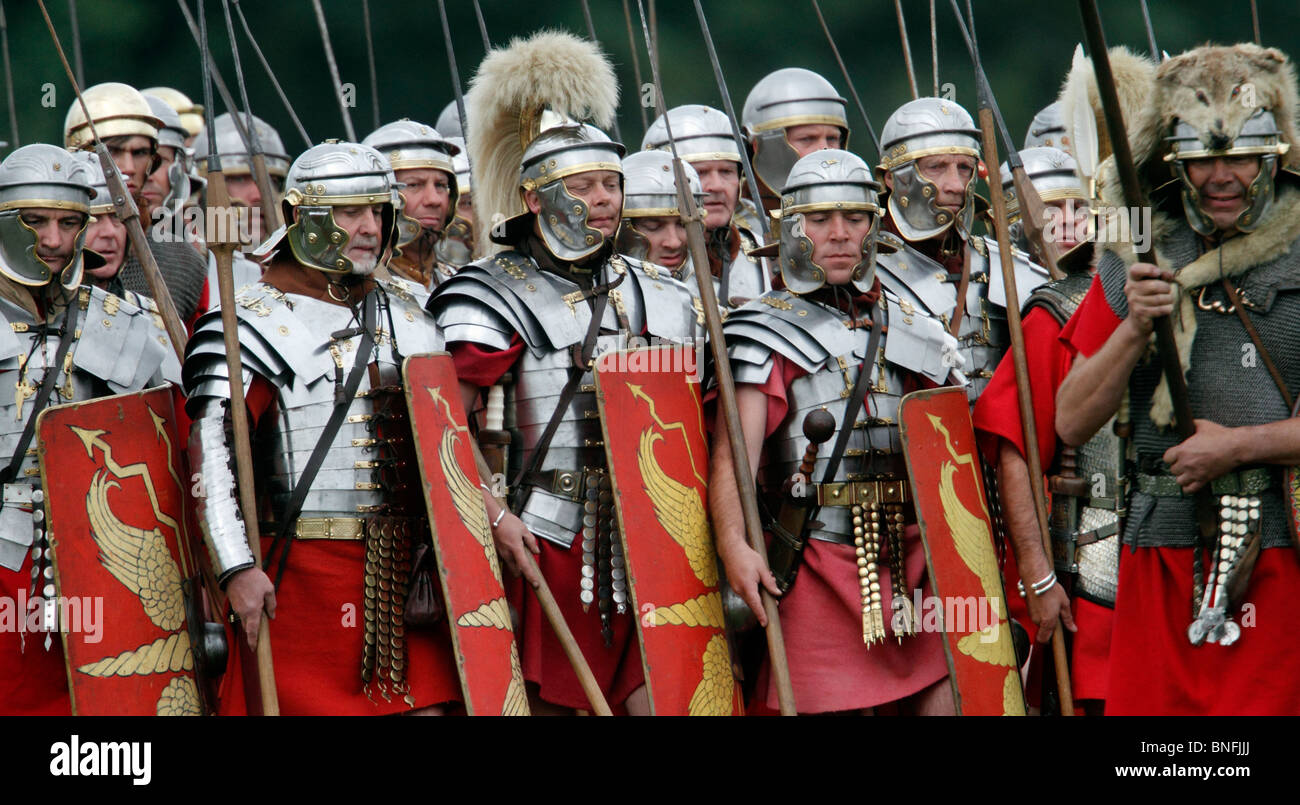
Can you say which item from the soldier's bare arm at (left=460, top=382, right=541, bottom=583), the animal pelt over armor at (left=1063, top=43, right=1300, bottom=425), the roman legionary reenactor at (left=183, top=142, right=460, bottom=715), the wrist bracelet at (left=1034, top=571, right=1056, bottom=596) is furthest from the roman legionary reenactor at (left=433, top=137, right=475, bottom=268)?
the animal pelt over armor at (left=1063, top=43, right=1300, bottom=425)

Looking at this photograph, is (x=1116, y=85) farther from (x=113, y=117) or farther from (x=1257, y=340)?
(x=113, y=117)

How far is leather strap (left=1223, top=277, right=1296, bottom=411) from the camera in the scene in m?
4.48

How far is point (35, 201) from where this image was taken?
5.34 metres

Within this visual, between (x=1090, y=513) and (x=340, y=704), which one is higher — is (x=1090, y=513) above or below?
above

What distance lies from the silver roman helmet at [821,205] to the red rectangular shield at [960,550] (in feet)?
1.45

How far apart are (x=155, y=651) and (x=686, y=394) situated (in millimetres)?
1530

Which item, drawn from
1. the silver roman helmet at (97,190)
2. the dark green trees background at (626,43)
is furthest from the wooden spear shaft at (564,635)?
the dark green trees background at (626,43)

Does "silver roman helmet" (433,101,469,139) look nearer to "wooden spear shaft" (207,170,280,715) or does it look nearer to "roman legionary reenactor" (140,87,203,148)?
"roman legionary reenactor" (140,87,203,148)

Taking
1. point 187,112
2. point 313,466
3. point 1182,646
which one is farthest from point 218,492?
point 187,112

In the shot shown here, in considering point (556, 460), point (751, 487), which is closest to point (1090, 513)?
point (751, 487)

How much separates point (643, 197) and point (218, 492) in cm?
227

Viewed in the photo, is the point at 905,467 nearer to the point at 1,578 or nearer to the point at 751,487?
the point at 751,487

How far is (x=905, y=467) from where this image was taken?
5.29 metres

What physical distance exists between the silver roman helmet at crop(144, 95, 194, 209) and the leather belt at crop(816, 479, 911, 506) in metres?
3.49
